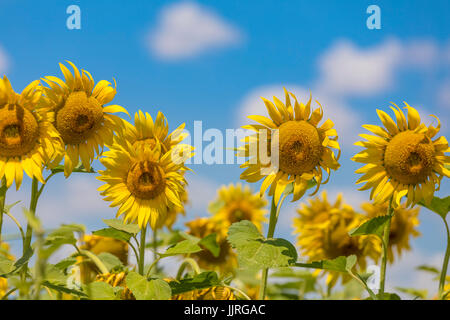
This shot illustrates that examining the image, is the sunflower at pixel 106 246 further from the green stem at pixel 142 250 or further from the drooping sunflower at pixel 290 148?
the drooping sunflower at pixel 290 148

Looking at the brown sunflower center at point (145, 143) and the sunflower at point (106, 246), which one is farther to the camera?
the sunflower at point (106, 246)

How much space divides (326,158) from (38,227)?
1.45m

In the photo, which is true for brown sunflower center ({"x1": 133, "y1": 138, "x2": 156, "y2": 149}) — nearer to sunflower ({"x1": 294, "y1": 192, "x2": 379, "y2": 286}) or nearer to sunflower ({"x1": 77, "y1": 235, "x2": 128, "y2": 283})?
sunflower ({"x1": 77, "y1": 235, "x2": 128, "y2": 283})

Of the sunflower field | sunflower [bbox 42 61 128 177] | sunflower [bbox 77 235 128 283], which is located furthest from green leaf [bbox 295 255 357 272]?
sunflower [bbox 77 235 128 283]

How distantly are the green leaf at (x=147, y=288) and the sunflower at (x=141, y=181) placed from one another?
0.33 metres

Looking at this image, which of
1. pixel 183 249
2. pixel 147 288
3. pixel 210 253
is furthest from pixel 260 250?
pixel 210 253

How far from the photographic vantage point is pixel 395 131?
241 cm

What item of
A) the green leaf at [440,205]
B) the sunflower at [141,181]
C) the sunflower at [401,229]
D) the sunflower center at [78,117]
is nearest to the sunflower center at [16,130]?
the sunflower center at [78,117]

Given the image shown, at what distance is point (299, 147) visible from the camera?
2270 millimetres

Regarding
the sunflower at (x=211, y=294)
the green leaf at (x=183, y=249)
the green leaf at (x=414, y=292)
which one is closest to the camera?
the green leaf at (x=183, y=249)

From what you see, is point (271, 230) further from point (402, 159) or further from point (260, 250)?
point (402, 159)

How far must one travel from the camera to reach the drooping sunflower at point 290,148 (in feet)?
7.45

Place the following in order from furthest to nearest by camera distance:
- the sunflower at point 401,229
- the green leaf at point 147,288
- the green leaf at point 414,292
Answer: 1. the sunflower at point 401,229
2. the green leaf at point 414,292
3. the green leaf at point 147,288
